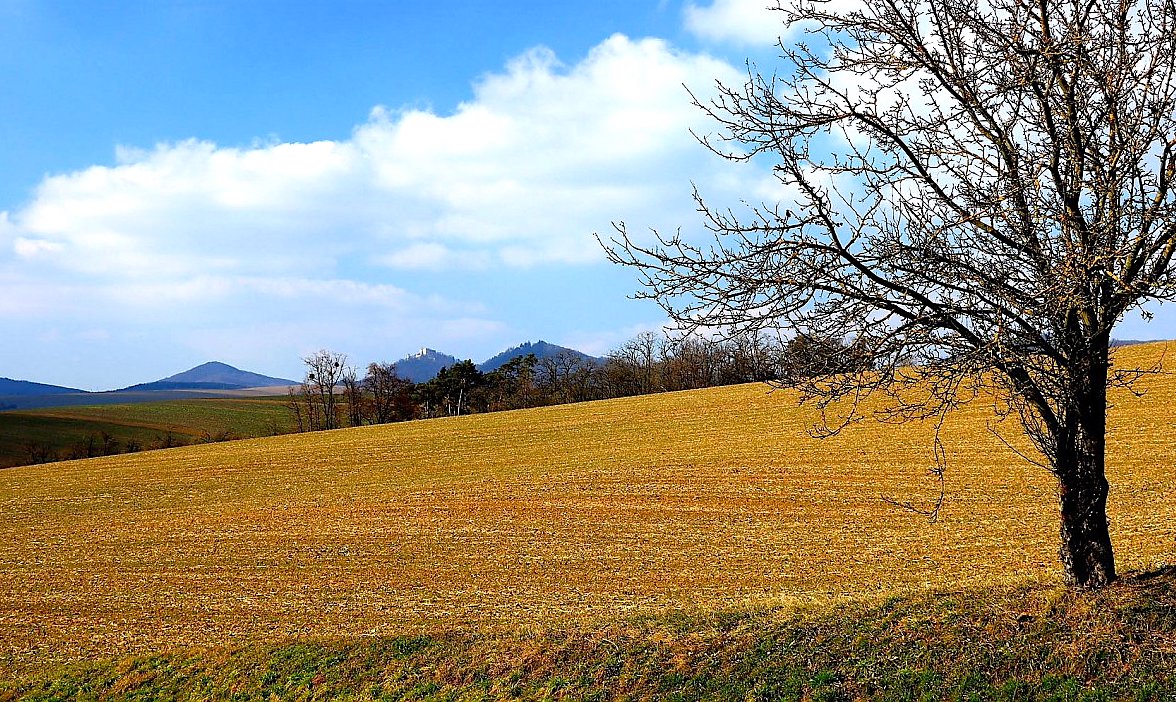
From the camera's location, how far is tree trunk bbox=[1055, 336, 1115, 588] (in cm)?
734

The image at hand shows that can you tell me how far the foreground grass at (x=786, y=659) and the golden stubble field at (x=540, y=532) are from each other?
5.64 feet

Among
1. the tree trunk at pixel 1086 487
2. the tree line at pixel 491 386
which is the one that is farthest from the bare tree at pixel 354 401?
the tree trunk at pixel 1086 487

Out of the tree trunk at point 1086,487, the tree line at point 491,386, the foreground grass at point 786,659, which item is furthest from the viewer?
the tree line at point 491,386

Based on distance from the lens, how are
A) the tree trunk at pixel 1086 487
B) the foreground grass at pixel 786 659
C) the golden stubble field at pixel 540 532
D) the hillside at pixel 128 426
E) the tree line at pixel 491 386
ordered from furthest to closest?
the tree line at pixel 491 386 < the hillside at pixel 128 426 < the golden stubble field at pixel 540 532 < the tree trunk at pixel 1086 487 < the foreground grass at pixel 786 659

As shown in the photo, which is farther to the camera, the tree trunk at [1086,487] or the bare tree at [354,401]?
the bare tree at [354,401]

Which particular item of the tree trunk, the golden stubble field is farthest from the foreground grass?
the golden stubble field

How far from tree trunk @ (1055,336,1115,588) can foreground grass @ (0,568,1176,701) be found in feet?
0.86

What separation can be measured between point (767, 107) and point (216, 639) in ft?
37.2

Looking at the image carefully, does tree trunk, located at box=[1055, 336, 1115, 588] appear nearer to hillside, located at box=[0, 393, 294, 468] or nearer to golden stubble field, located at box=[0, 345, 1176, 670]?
golden stubble field, located at box=[0, 345, 1176, 670]

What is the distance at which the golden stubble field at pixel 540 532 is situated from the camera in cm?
1360

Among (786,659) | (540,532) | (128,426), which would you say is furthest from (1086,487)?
(128,426)

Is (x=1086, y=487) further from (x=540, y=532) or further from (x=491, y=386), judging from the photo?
(x=491, y=386)

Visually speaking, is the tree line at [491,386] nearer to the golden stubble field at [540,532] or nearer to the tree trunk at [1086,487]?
the golden stubble field at [540,532]

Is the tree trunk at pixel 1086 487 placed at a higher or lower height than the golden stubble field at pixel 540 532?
higher
